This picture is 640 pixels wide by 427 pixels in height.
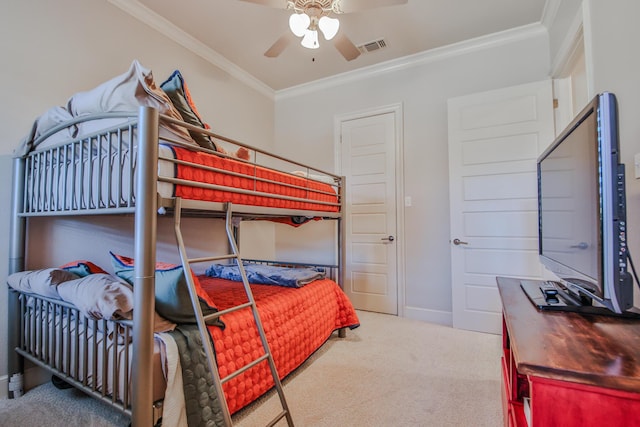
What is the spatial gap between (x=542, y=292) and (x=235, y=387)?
1.54 m

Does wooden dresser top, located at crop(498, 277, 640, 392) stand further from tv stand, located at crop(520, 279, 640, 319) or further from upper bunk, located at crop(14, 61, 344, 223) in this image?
upper bunk, located at crop(14, 61, 344, 223)

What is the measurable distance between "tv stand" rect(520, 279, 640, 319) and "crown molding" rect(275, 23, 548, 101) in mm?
2562

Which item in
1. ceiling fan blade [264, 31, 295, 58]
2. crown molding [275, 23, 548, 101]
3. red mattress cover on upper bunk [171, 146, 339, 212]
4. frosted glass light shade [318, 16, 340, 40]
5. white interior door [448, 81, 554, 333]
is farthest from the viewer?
crown molding [275, 23, 548, 101]

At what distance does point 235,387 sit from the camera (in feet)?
4.80

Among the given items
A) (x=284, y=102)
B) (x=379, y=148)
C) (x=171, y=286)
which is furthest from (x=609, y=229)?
(x=284, y=102)

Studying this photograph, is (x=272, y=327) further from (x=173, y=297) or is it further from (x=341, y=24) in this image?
(x=341, y=24)

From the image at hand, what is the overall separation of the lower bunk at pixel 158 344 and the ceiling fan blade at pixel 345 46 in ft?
6.28

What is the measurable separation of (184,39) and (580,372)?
11.7 ft

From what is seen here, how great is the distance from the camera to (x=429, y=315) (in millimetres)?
3148

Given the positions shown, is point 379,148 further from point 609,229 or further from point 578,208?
point 609,229

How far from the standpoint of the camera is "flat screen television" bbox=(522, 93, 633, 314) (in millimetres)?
851

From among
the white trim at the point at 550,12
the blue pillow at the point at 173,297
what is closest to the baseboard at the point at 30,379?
the blue pillow at the point at 173,297

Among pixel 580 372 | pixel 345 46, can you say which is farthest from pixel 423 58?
pixel 580 372

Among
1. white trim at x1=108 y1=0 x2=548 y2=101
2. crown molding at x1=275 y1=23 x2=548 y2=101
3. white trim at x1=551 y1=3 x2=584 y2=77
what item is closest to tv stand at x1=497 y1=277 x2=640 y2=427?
white trim at x1=551 y1=3 x2=584 y2=77
